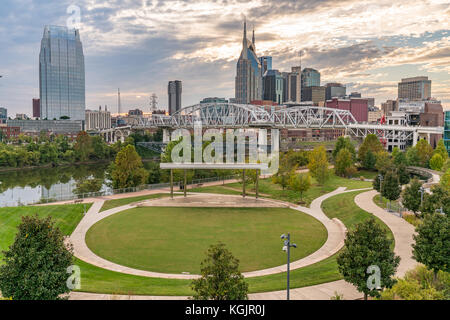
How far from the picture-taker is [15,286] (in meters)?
12.4

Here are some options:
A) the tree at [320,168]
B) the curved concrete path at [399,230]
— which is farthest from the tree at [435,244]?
the tree at [320,168]

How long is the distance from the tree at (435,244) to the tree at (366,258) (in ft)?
8.26

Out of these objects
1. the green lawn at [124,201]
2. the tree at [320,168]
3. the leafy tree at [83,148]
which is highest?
the leafy tree at [83,148]

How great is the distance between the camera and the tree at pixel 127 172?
4272 centimetres

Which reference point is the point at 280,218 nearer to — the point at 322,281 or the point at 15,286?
the point at 322,281

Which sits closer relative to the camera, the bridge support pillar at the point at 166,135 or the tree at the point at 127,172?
the tree at the point at 127,172

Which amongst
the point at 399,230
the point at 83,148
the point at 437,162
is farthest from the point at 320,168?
the point at 83,148

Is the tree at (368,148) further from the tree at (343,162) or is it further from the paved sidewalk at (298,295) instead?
the paved sidewalk at (298,295)

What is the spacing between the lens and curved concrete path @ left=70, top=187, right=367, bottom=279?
61.6 feet

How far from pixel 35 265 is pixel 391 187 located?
95.0 feet

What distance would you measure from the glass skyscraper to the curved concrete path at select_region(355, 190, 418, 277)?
5811 cm

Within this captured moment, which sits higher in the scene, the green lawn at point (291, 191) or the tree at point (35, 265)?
the tree at point (35, 265)

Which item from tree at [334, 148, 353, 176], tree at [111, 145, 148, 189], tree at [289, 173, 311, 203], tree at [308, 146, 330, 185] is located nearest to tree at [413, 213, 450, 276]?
tree at [289, 173, 311, 203]

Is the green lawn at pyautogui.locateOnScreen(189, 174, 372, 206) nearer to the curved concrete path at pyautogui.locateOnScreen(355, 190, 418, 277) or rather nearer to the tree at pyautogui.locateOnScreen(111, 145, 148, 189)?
the curved concrete path at pyautogui.locateOnScreen(355, 190, 418, 277)
